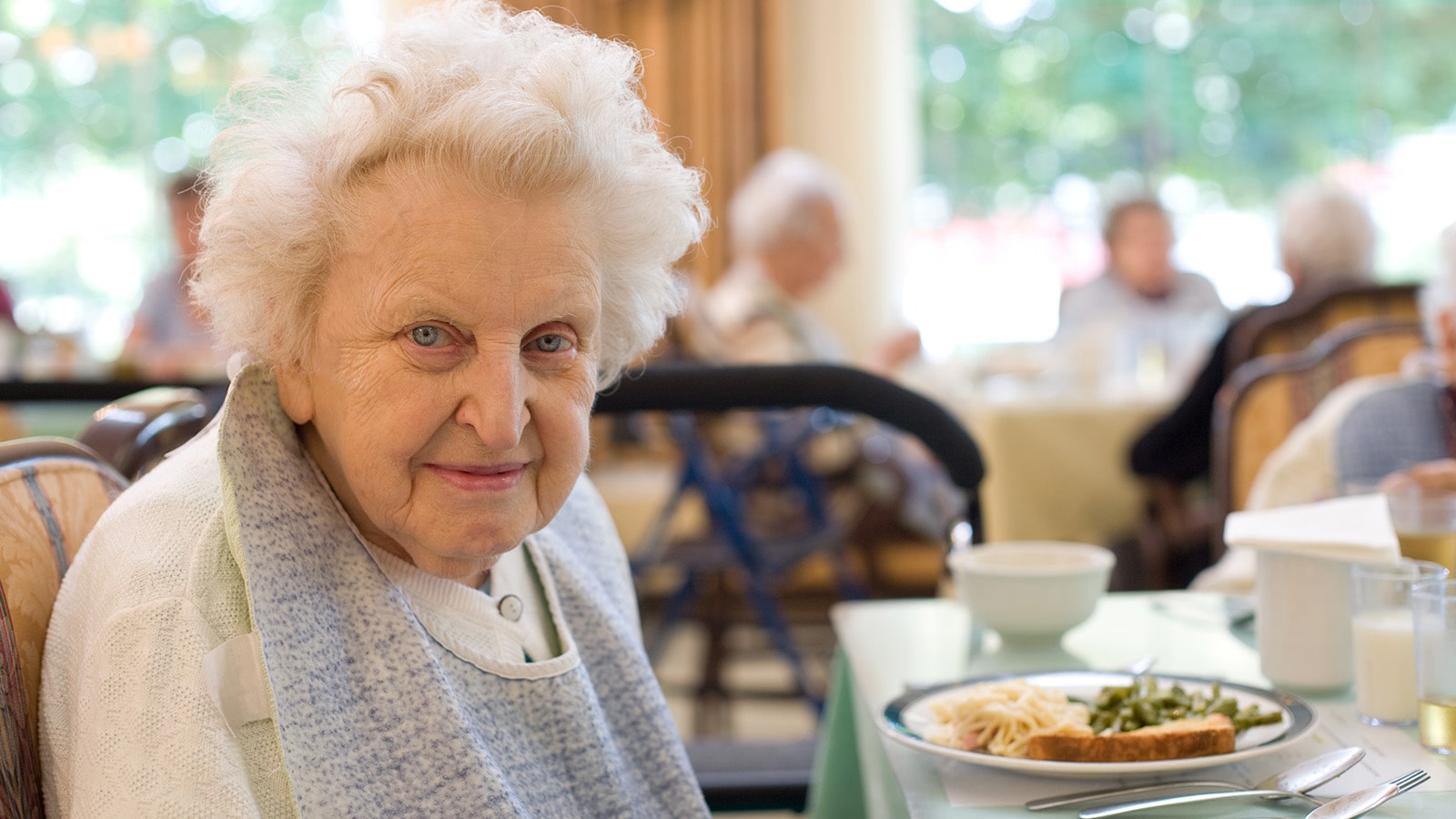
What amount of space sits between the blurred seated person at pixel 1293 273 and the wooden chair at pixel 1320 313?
0.70 feet

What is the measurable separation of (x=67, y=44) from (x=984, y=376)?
4629mm

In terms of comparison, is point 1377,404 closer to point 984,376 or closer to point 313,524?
point 313,524

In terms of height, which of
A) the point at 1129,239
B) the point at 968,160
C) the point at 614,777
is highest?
the point at 968,160

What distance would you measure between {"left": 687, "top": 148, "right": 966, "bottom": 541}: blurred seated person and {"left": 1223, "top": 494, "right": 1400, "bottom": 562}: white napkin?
249 centimetres

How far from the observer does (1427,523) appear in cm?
127

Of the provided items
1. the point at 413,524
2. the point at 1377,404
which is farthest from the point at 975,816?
the point at 1377,404

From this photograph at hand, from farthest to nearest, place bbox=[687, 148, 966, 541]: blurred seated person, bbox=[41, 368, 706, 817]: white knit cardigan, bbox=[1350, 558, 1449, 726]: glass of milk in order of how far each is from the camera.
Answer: bbox=[687, 148, 966, 541]: blurred seated person
bbox=[1350, 558, 1449, 726]: glass of milk
bbox=[41, 368, 706, 817]: white knit cardigan

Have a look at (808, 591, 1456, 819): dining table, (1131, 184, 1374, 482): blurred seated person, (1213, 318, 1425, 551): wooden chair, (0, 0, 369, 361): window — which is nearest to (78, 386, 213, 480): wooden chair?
(808, 591, 1456, 819): dining table

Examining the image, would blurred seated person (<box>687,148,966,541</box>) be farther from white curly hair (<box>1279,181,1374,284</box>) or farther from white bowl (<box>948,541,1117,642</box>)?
white bowl (<box>948,541,1117,642</box>)

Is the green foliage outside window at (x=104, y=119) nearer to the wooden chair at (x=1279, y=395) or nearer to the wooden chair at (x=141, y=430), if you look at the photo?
the wooden chair at (x=1279, y=395)

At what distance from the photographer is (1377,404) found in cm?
196

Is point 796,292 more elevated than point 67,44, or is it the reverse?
point 67,44

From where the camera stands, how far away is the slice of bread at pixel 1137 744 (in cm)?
93

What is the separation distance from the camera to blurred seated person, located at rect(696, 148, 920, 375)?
3988 millimetres
